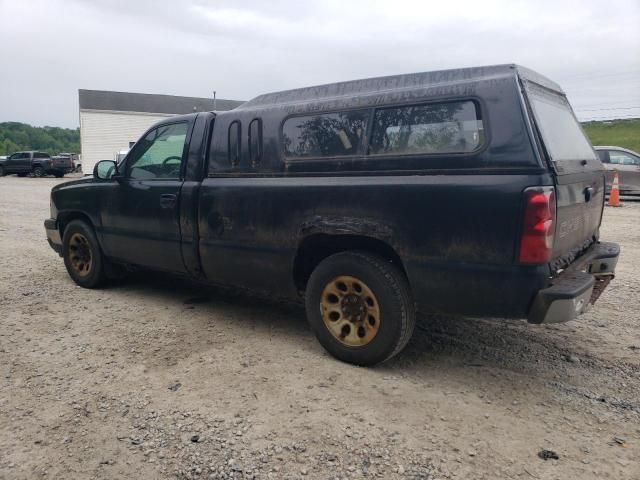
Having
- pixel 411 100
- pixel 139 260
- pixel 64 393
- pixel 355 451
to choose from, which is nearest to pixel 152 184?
pixel 139 260

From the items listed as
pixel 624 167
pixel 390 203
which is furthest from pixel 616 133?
pixel 390 203

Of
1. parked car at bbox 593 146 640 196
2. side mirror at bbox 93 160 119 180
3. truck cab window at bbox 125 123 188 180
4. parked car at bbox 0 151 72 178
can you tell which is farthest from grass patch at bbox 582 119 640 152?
side mirror at bbox 93 160 119 180

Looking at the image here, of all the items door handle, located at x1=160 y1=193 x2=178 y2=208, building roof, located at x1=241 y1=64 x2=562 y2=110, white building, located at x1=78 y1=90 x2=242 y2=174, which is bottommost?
door handle, located at x1=160 y1=193 x2=178 y2=208

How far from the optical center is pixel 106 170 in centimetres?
518

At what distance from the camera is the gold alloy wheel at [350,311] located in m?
3.45

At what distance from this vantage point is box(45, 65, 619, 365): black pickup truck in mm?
2928

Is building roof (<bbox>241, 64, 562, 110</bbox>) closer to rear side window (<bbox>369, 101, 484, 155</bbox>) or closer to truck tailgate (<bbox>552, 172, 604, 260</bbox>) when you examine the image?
rear side window (<bbox>369, 101, 484, 155</bbox>)

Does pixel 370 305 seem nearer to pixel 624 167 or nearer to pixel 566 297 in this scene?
pixel 566 297

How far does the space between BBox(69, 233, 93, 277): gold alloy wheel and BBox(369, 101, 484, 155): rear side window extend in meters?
3.67

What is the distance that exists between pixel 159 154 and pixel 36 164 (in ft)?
98.1

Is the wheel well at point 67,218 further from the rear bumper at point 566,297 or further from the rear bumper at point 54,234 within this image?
the rear bumper at point 566,297

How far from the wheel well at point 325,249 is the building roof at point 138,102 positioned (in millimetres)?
35392

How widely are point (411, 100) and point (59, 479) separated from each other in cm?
286

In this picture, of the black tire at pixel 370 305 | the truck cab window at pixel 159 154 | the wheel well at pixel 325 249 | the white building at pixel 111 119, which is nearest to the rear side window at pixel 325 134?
the wheel well at pixel 325 249
